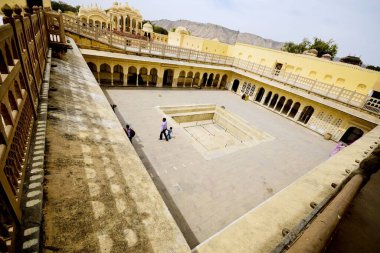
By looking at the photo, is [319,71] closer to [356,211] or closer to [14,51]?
[356,211]

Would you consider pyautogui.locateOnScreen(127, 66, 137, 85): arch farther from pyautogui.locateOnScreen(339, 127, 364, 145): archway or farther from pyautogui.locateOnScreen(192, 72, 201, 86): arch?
pyautogui.locateOnScreen(339, 127, 364, 145): archway

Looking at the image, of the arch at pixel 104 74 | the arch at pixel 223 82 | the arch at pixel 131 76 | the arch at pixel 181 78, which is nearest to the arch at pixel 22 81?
the arch at pixel 104 74

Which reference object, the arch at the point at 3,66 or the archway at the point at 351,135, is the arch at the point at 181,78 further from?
the arch at the point at 3,66

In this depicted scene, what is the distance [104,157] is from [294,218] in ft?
14.2

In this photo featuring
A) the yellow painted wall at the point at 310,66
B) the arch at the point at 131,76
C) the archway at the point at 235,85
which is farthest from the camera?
the archway at the point at 235,85

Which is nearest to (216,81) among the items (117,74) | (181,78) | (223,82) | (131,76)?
(223,82)

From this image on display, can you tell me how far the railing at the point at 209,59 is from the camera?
13844mm

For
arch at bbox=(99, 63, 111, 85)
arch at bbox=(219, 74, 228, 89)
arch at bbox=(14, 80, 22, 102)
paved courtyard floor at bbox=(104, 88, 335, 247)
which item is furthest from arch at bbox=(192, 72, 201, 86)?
arch at bbox=(14, 80, 22, 102)

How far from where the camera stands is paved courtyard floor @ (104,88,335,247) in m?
6.28

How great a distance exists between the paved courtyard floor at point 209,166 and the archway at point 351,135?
179 cm

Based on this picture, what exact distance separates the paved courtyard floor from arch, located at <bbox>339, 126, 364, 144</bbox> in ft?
5.87

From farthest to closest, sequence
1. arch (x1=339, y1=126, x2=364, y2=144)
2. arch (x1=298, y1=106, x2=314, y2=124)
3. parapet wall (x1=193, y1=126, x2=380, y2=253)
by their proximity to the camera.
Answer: arch (x1=298, y1=106, x2=314, y2=124), arch (x1=339, y1=126, x2=364, y2=144), parapet wall (x1=193, y1=126, x2=380, y2=253)

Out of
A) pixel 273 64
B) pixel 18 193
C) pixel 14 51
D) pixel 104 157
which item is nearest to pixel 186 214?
pixel 104 157

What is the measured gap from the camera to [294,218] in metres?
3.89
